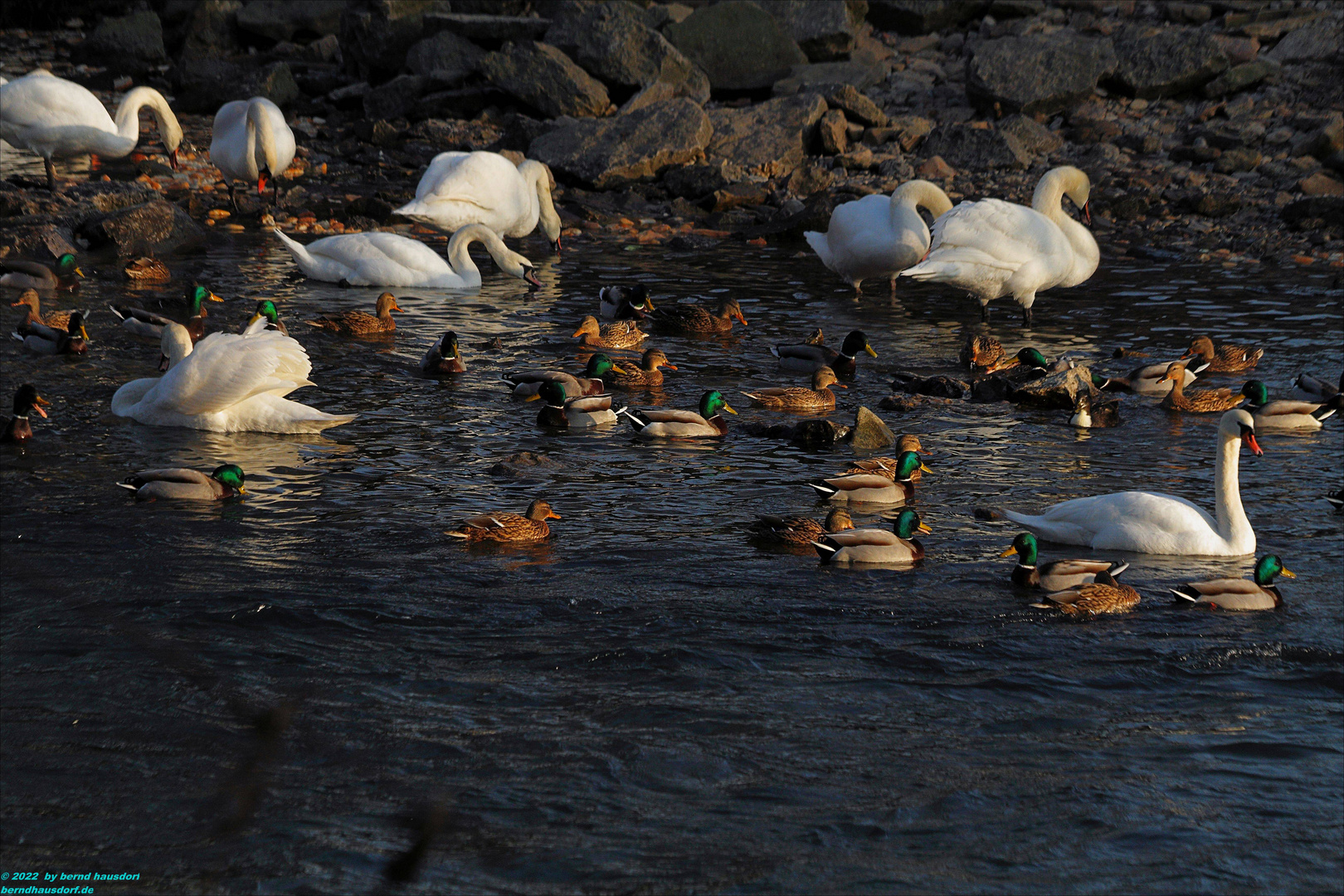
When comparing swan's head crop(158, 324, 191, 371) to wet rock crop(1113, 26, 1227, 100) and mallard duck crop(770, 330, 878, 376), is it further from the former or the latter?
wet rock crop(1113, 26, 1227, 100)

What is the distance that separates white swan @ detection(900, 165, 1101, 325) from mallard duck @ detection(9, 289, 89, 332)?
805cm

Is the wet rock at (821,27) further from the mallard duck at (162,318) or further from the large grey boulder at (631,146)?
the mallard duck at (162,318)

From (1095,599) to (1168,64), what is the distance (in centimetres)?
1849

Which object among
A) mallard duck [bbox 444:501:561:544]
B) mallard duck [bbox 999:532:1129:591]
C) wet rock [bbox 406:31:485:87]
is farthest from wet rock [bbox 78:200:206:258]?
mallard duck [bbox 999:532:1129:591]

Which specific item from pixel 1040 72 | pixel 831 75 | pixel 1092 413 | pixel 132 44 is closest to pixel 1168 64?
pixel 1040 72

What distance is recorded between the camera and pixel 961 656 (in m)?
6.34

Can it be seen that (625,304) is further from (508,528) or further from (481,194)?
(508,528)

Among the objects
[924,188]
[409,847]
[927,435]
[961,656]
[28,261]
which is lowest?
[409,847]

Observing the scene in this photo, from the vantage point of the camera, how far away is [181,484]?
8.18 m

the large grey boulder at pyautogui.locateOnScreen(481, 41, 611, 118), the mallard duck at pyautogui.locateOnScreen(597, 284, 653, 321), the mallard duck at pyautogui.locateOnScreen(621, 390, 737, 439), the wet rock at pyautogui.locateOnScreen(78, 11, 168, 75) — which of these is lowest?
the mallard duck at pyautogui.locateOnScreen(621, 390, 737, 439)

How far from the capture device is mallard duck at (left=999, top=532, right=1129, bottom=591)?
702cm

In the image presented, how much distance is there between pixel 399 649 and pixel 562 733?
3.62 ft

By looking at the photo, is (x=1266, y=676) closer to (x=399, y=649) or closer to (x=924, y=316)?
(x=399, y=649)

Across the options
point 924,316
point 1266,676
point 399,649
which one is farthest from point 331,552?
point 924,316
